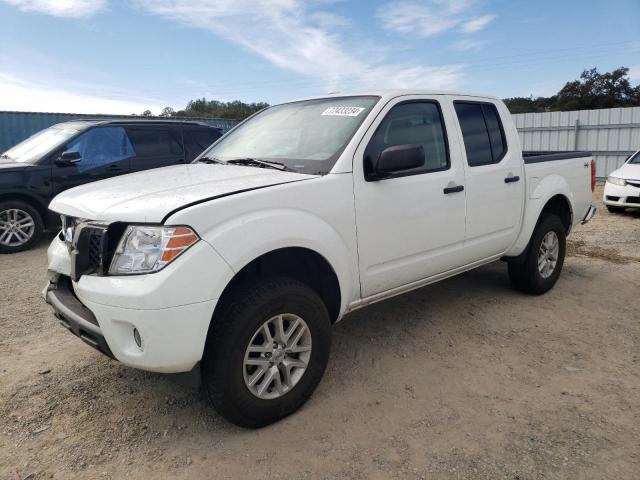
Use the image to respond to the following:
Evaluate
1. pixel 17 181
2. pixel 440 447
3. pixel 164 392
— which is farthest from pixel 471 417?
pixel 17 181

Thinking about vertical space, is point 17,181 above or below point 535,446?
above

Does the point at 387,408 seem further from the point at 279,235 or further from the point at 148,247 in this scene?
the point at 148,247

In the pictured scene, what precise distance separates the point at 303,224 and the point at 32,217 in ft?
19.0

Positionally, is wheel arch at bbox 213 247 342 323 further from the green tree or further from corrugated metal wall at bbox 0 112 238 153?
the green tree

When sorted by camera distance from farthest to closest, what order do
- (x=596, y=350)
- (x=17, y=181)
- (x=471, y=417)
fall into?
1. (x=17, y=181)
2. (x=596, y=350)
3. (x=471, y=417)

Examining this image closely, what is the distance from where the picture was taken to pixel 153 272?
225cm

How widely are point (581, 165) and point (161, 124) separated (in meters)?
6.08

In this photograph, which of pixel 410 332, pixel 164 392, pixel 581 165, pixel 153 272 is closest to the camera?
pixel 153 272

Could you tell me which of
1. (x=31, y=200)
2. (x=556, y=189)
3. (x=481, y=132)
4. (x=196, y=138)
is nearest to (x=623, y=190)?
(x=556, y=189)

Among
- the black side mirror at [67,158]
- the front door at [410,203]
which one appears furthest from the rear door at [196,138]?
the front door at [410,203]

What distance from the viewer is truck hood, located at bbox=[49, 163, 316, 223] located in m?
2.38

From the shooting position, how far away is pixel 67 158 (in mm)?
6910

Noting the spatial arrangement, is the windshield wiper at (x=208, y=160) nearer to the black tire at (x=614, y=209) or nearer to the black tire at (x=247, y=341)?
the black tire at (x=247, y=341)

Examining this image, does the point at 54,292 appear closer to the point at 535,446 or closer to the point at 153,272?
the point at 153,272
